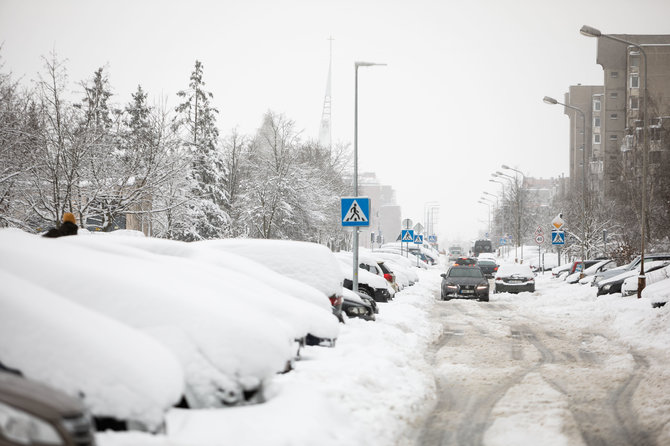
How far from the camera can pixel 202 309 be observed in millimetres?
6188

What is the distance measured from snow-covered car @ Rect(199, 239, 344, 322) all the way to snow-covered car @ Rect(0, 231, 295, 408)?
17.1 ft

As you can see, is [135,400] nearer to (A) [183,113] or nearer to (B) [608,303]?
(B) [608,303]

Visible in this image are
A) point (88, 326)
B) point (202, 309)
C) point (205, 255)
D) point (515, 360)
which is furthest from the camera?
point (515, 360)

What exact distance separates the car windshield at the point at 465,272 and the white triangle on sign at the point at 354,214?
37.1ft

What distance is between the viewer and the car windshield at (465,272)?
89.4 ft

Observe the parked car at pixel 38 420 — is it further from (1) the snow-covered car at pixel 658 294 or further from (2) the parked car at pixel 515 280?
(2) the parked car at pixel 515 280

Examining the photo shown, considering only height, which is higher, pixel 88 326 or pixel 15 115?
pixel 15 115

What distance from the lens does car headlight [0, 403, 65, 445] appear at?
3533 mm

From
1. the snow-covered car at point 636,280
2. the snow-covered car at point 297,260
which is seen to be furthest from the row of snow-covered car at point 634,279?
the snow-covered car at point 297,260

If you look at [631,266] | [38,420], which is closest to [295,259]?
[38,420]

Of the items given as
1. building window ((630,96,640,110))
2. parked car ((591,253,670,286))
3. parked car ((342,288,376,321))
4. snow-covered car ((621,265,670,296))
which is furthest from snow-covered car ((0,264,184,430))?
building window ((630,96,640,110))

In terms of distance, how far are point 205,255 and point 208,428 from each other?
4.76 m

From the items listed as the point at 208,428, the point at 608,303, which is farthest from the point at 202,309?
the point at 608,303

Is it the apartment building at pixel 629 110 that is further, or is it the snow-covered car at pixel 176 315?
the apartment building at pixel 629 110
